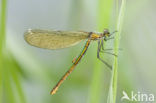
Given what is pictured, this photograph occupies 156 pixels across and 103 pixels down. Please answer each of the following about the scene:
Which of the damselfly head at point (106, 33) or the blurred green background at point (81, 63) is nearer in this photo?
the blurred green background at point (81, 63)

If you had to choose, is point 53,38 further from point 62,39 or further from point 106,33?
point 106,33

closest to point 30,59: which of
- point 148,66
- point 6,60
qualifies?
point 6,60

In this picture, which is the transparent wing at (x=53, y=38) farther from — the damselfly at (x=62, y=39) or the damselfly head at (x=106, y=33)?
the damselfly head at (x=106, y=33)

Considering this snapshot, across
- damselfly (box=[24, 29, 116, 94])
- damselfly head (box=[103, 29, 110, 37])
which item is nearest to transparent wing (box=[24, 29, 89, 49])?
damselfly (box=[24, 29, 116, 94])

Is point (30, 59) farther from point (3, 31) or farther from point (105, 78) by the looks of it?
point (105, 78)

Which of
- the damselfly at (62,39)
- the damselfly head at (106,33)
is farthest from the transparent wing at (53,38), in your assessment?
the damselfly head at (106,33)

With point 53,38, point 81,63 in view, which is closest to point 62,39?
point 53,38
